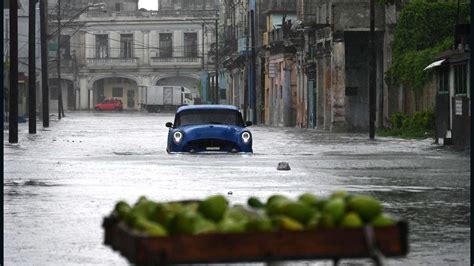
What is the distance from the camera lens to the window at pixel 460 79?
124 feet

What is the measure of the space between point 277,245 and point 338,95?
5668 cm

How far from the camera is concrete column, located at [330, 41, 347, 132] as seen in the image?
206ft

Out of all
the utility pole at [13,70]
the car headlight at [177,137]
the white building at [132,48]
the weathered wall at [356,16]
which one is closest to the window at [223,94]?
the white building at [132,48]

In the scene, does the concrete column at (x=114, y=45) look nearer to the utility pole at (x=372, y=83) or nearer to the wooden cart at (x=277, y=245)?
the utility pole at (x=372, y=83)

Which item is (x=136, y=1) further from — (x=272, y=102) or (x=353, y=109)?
(x=353, y=109)

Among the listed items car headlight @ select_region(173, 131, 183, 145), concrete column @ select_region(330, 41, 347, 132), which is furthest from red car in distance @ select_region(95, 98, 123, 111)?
car headlight @ select_region(173, 131, 183, 145)

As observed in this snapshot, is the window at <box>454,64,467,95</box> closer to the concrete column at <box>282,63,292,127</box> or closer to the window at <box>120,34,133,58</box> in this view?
the concrete column at <box>282,63,292,127</box>

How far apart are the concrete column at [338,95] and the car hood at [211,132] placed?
28821 millimetres

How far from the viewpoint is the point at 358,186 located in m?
22.6

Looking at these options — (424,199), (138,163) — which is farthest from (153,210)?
(138,163)

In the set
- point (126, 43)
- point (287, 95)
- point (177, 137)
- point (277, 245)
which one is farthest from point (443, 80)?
point (126, 43)

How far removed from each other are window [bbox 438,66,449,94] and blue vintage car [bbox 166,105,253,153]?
24.5 ft

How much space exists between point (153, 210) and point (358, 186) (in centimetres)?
1586

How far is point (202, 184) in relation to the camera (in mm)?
22938
